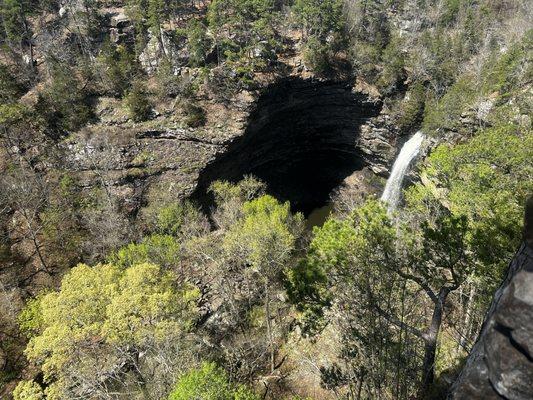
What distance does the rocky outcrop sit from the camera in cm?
484

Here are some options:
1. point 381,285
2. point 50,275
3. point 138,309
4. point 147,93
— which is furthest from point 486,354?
point 147,93

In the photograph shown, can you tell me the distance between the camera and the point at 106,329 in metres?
15.0

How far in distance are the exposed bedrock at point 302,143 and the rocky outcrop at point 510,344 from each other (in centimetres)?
3417

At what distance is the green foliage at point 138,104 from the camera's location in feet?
126

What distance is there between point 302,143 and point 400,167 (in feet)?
45.5

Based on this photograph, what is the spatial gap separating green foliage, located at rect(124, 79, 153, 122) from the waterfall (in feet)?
91.7


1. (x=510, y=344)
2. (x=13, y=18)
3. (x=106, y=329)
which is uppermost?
(x=13, y=18)

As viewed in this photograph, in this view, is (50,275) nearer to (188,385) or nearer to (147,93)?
(147,93)

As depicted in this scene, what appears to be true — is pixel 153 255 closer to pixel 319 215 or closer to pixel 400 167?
pixel 400 167

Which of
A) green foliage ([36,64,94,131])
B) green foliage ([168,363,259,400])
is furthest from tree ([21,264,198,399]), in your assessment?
green foliage ([36,64,94,131])

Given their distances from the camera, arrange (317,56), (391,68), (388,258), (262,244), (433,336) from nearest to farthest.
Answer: (433,336) < (388,258) < (262,244) < (317,56) < (391,68)

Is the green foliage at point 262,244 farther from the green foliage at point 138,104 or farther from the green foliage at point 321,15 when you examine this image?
the green foliage at point 321,15

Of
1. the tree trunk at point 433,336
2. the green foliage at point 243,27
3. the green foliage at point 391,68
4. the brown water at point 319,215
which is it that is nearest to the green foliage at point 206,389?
the tree trunk at point 433,336

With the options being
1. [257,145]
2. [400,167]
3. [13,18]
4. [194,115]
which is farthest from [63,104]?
[400,167]
